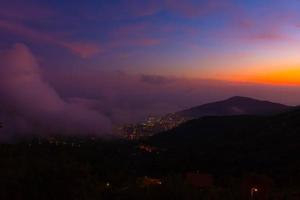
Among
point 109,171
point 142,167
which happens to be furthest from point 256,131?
point 109,171

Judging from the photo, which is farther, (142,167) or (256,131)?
(256,131)

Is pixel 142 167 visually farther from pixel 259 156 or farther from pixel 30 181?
pixel 30 181

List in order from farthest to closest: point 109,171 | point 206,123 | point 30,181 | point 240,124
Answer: point 206,123, point 240,124, point 109,171, point 30,181

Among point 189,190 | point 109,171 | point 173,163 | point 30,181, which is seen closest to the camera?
point 30,181

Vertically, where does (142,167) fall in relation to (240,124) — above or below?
below

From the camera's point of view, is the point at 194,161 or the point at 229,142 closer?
the point at 194,161

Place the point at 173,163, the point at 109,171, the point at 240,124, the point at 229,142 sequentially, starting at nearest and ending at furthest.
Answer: the point at 109,171 < the point at 173,163 < the point at 229,142 < the point at 240,124

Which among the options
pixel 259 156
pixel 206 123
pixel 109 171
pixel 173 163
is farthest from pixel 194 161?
pixel 206 123

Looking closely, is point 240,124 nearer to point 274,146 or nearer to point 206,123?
point 206,123

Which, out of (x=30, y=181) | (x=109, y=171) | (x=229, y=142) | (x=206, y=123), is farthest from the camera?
(x=206, y=123)
